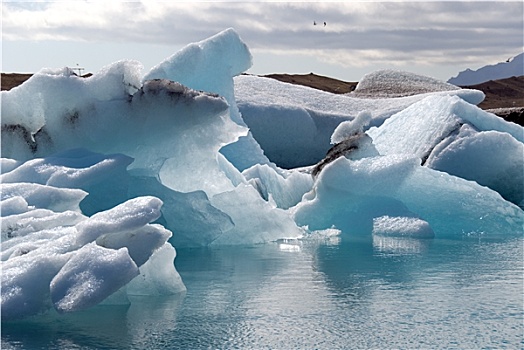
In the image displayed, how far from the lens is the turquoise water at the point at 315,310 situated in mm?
4102

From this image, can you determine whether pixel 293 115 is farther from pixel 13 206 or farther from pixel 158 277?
pixel 158 277

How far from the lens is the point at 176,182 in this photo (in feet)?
24.6

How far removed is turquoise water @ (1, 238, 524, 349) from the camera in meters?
4.10

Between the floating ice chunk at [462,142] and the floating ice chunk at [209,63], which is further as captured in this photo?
the floating ice chunk at [462,142]

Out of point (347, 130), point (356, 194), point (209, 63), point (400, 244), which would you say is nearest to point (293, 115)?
point (347, 130)

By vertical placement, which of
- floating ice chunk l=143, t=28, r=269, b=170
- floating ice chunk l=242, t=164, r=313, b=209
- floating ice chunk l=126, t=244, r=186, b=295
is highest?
floating ice chunk l=143, t=28, r=269, b=170

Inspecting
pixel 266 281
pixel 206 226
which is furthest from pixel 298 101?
pixel 266 281

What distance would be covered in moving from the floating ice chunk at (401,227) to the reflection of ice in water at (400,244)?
0.08 meters

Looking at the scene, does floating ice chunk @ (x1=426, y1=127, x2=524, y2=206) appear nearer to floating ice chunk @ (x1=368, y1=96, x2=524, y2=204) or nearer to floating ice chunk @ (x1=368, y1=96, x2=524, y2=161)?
floating ice chunk @ (x1=368, y1=96, x2=524, y2=204)

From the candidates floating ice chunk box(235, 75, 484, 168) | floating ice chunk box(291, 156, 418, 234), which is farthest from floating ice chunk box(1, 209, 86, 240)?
floating ice chunk box(235, 75, 484, 168)

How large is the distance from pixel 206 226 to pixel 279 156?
686cm

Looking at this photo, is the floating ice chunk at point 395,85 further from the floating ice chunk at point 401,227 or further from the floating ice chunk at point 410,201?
the floating ice chunk at point 401,227

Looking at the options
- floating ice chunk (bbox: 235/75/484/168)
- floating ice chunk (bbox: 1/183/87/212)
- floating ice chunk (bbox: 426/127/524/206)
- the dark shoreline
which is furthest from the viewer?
the dark shoreline

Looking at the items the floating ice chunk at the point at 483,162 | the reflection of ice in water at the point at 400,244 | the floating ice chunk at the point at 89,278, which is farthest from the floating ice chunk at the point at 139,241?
the floating ice chunk at the point at 483,162
